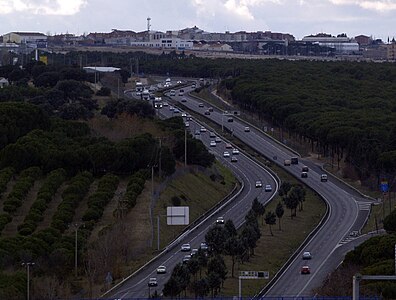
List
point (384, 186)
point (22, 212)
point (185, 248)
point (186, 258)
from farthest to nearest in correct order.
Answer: point (384, 186)
point (22, 212)
point (185, 248)
point (186, 258)

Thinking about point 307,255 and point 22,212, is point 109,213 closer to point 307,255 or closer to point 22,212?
point 22,212

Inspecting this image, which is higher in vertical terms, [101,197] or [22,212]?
[101,197]

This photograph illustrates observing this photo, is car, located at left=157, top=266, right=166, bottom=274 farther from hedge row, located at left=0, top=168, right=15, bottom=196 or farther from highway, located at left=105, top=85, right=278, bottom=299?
hedge row, located at left=0, top=168, right=15, bottom=196

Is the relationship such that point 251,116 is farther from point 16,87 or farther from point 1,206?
point 1,206

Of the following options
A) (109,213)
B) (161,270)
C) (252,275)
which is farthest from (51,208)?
(252,275)

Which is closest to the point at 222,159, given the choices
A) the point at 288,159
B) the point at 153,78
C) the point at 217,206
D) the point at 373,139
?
the point at 288,159

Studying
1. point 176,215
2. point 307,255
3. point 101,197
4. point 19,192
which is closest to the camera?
point 307,255

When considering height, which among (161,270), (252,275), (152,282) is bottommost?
(161,270)

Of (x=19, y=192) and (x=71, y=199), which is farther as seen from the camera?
(x=19, y=192)
